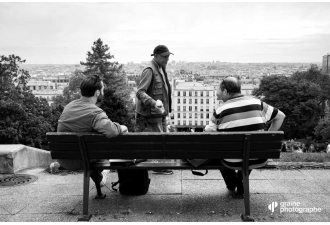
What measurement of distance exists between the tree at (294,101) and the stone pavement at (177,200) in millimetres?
57970

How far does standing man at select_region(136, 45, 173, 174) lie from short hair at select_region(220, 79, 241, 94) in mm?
1279

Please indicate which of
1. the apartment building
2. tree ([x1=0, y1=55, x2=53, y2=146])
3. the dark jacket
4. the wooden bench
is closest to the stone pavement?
the wooden bench

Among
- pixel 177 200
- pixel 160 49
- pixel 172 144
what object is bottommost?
pixel 177 200

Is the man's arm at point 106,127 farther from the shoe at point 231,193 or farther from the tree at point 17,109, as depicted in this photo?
the tree at point 17,109

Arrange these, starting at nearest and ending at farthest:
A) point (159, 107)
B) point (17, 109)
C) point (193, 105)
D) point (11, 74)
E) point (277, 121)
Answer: point (277, 121) < point (159, 107) < point (17, 109) < point (11, 74) < point (193, 105)

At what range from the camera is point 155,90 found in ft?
18.3

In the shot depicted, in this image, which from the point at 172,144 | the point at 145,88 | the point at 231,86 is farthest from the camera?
the point at 145,88

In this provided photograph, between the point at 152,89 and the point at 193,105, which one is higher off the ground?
the point at 152,89

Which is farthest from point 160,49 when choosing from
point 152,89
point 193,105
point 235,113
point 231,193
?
point 193,105

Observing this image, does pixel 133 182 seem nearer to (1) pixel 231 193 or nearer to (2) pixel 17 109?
(1) pixel 231 193

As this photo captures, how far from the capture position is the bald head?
13.9ft

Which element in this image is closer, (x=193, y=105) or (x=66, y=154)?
(x=66, y=154)

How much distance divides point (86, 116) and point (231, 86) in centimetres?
158

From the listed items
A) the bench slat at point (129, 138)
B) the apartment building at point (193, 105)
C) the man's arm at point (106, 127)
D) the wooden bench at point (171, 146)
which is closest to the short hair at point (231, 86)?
the wooden bench at point (171, 146)
